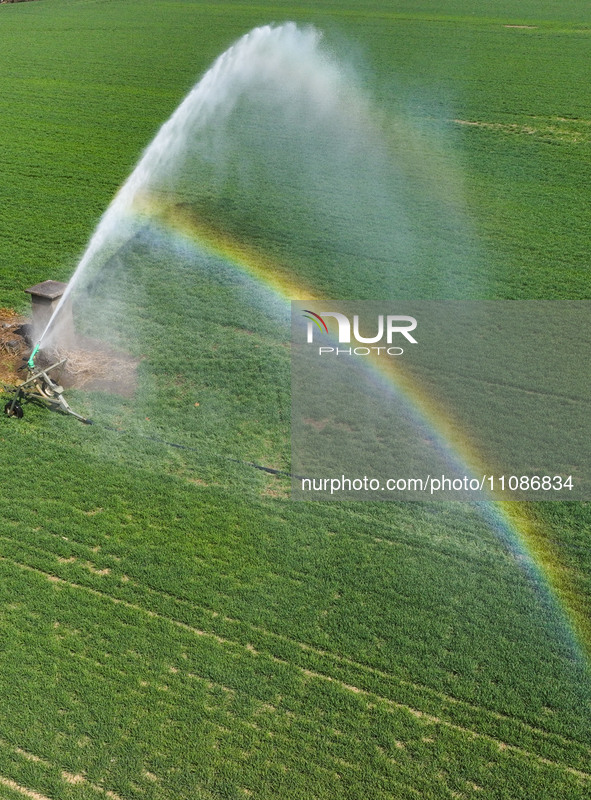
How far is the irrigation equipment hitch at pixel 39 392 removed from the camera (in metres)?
14.5

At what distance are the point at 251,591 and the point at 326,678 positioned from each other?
1751 mm

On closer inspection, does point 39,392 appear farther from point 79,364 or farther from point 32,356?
point 79,364

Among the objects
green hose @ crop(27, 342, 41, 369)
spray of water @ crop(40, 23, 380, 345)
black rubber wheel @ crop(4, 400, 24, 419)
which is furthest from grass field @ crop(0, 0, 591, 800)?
spray of water @ crop(40, 23, 380, 345)

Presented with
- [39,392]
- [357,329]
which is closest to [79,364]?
[39,392]

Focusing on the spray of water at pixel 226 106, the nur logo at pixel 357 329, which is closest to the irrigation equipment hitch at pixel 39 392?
the spray of water at pixel 226 106

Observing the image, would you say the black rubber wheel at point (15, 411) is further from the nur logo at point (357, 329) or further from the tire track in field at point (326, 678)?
the nur logo at point (357, 329)

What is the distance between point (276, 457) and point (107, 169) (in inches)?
728

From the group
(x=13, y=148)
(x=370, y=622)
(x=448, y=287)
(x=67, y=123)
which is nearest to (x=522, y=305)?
(x=448, y=287)

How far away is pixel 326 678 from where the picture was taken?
32.3ft

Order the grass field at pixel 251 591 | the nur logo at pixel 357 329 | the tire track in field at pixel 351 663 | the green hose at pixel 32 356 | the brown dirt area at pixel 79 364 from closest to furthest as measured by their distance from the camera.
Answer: the grass field at pixel 251 591 → the tire track in field at pixel 351 663 → the green hose at pixel 32 356 → the brown dirt area at pixel 79 364 → the nur logo at pixel 357 329

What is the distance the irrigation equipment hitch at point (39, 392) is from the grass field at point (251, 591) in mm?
299

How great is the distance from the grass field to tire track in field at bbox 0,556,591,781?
0.08ft

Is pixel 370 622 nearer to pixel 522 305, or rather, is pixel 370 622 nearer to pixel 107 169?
pixel 522 305

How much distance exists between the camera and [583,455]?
545 inches
